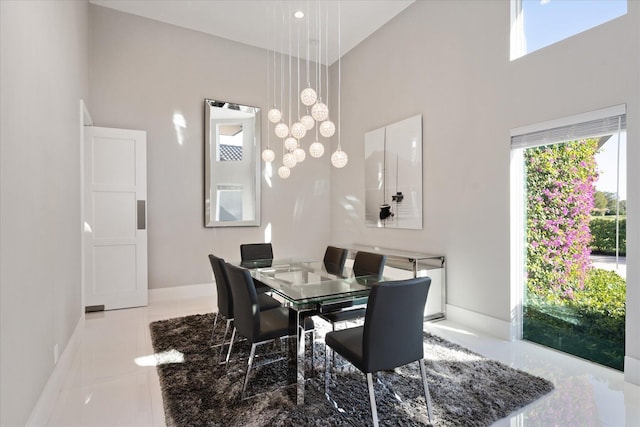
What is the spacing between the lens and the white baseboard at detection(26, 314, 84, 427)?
1.94m

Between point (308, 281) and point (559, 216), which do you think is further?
point (559, 216)

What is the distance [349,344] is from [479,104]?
2902 millimetres

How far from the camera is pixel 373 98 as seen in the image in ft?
17.0

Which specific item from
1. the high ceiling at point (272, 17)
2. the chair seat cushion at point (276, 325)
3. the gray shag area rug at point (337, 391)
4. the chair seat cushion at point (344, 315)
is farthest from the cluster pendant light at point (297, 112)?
the gray shag area rug at point (337, 391)

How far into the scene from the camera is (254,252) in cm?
404

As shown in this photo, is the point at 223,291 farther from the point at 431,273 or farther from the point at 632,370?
the point at 632,370

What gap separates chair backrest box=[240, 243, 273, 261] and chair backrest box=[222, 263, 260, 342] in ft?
5.14

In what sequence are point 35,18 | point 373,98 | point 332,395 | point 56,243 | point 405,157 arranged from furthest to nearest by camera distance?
point 373,98, point 405,157, point 56,243, point 332,395, point 35,18

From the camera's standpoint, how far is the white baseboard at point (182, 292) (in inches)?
189

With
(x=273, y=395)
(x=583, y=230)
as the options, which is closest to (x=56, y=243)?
(x=273, y=395)

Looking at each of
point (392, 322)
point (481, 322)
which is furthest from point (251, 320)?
point (481, 322)

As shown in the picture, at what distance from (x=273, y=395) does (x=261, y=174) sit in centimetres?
382

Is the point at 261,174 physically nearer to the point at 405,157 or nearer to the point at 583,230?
the point at 405,157

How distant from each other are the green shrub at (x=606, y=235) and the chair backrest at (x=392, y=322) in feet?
6.01
